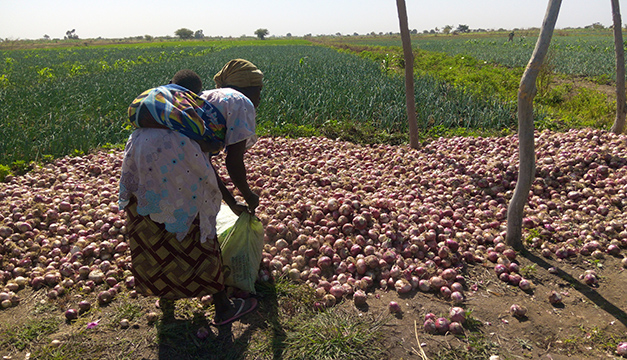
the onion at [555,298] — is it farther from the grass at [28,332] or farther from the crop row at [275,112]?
the crop row at [275,112]

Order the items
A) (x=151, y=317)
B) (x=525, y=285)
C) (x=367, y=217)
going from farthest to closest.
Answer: (x=367, y=217) < (x=525, y=285) < (x=151, y=317)

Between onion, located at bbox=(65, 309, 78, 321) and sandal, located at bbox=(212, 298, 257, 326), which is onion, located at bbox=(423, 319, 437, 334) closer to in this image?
sandal, located at bbox=(212, 298, 257, 326)

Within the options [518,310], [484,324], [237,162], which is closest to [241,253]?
[237,162]

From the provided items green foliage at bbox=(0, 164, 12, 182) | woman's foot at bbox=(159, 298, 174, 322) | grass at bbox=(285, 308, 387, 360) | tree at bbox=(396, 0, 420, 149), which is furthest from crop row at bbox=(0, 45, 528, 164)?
grass at bbox=(285, 308, 387, 360)

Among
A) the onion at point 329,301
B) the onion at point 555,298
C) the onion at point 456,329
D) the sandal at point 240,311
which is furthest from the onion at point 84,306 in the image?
the onion at point 555,298

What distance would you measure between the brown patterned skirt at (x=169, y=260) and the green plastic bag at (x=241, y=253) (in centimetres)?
23

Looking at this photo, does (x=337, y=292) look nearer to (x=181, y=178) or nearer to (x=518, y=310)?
(x=518, y=310)

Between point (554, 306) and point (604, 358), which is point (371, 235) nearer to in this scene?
point (554, 306)

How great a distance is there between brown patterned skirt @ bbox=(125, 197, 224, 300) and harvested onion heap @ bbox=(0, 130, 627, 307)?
0.53 metres

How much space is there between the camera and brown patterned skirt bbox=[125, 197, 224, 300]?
2.02 metres

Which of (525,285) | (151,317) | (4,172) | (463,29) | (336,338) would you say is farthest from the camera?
(463,29)

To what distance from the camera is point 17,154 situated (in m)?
4.83

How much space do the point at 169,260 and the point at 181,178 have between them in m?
0.47

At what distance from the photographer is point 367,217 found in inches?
123
